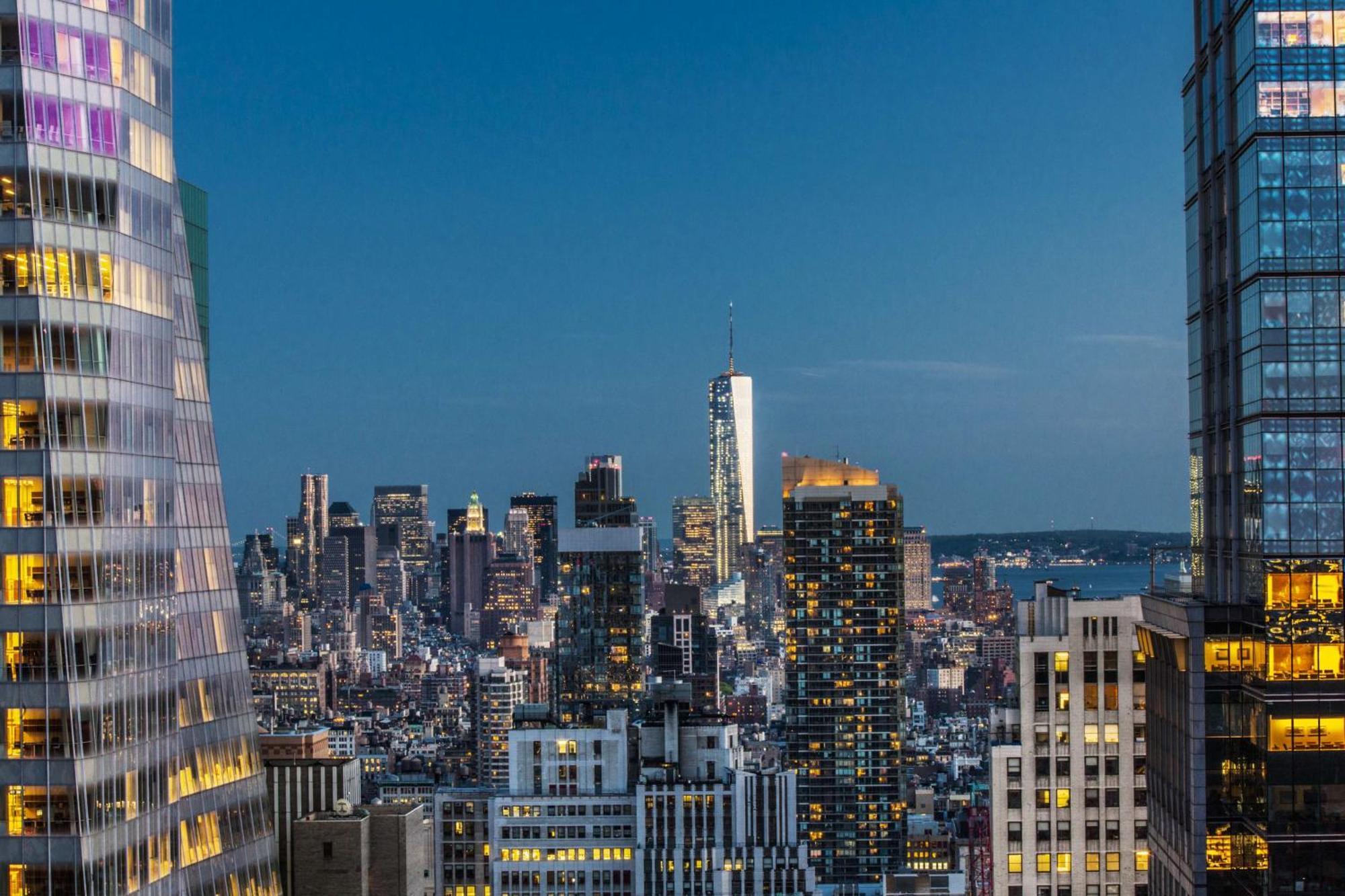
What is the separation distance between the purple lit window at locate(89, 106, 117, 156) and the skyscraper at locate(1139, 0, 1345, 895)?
38.7 m

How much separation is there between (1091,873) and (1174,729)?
89.4 ft

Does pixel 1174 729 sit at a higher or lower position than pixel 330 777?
higher

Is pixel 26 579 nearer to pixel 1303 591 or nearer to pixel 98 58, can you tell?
pixel 98 58

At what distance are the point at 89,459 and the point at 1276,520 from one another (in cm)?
3980

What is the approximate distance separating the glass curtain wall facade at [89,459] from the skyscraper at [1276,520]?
35959mm

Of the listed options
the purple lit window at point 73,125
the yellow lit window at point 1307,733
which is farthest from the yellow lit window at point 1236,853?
the purple lit window at point 73,125

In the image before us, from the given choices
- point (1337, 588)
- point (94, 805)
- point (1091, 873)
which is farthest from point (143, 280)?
point (1091, 873)

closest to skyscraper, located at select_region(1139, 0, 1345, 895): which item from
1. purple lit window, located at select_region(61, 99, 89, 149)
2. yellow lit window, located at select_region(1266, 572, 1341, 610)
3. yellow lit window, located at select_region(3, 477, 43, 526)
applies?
yellow lit window, located at select_region(1266, 572, 1341, 610)

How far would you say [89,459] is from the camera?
194ft

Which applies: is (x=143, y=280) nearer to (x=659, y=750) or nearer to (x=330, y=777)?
(x=330, y=777)

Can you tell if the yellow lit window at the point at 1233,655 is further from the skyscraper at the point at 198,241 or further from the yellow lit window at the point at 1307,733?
the skyscraper at the point at 198,241

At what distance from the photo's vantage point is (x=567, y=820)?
133 metres

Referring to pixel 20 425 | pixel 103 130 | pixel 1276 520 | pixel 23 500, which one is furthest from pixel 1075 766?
pixel 103 130

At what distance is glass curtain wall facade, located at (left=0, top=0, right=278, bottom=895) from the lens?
189 feet
